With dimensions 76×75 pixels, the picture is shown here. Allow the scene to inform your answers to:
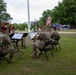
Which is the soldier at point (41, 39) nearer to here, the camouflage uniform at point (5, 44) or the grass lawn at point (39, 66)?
the grass lawn at point (39, 66)

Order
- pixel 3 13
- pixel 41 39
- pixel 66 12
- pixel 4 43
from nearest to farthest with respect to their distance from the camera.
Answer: pixel 4 43 < pixel 41 39 < pixel 3 13 < pixel 66 12

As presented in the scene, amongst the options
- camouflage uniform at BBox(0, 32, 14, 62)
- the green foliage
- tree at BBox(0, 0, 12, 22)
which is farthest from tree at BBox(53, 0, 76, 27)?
camouflage uniform at BBox(0, 32, 14, 62)

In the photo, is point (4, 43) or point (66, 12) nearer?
point (4, 43)

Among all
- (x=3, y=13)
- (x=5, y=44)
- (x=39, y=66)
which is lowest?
(x=39, y=66)

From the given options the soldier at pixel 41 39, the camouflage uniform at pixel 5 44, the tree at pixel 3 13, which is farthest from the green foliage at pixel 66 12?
the camouflage uniform at pixel 5 44

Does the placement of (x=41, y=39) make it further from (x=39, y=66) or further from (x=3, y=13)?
(x=3, y=13)

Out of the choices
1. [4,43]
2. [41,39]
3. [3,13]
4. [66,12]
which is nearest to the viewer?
[4,43]

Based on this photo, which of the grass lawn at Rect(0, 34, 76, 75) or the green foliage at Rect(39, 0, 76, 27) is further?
the green foliage at Rect(39, 0, 76, 27)

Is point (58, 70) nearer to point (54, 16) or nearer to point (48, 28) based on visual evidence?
point (48, 28)

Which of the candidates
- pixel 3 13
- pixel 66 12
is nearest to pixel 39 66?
pixel 3 13

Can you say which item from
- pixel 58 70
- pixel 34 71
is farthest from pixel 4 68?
pixel 58 70

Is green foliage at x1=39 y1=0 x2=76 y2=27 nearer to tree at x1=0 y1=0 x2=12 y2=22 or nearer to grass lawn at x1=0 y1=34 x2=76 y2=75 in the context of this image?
tree at x1=0 y1=0 x2=12 y2=22

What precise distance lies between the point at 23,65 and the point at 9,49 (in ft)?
2.61

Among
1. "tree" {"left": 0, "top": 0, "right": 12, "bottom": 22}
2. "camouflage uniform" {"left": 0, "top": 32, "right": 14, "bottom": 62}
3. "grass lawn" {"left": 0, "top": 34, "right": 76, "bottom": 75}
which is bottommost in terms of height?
"grass lawn" {"left": 0, "top": 34, "right": 76, "bottom": 75}
